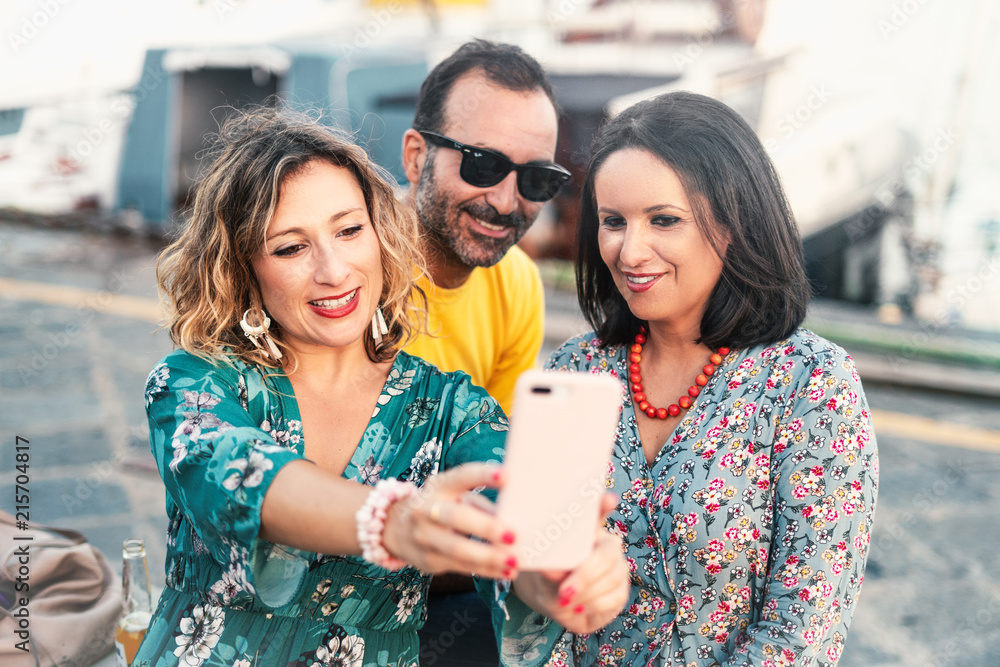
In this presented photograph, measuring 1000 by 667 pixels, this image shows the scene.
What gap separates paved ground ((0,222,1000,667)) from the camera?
10.8ft

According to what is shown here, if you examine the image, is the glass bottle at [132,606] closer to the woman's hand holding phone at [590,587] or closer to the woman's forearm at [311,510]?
the woman's forearm at [311,510]

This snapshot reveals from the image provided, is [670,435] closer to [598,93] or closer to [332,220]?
[332,220]

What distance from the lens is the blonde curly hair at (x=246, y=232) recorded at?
149 cm

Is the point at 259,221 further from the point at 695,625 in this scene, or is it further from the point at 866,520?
the point at 866,520

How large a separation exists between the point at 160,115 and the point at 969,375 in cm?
889

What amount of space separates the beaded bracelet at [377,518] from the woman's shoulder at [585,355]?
2.72ft

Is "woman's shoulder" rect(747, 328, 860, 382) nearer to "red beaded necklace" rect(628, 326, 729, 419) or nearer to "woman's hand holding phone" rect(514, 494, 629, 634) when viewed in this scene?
"red beaded necklace" rect(628, 326, 729, 419)

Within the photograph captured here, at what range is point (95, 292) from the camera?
7707 millimetres

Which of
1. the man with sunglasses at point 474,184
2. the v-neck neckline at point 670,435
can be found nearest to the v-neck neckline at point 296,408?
the v-neck neckline at point 670,435

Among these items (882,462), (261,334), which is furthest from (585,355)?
(882,462)

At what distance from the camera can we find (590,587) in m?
1.11

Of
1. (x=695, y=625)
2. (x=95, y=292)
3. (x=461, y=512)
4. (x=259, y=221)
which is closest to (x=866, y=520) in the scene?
(x=695, y=625)

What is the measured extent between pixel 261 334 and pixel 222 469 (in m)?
0.41

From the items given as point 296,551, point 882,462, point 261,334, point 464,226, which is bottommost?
point 882,462
